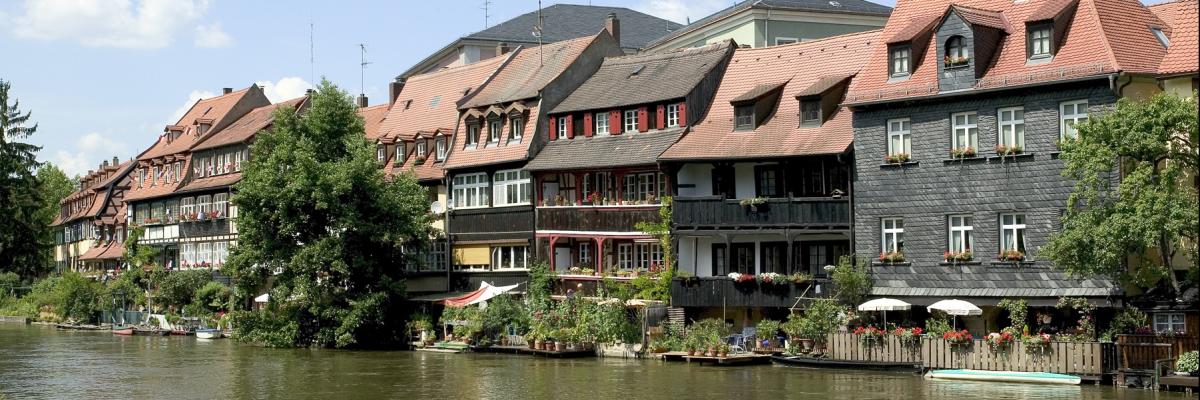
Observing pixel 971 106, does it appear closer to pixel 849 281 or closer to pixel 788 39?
pixel 849 281

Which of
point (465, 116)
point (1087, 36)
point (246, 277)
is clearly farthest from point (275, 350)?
point (1087, 36)

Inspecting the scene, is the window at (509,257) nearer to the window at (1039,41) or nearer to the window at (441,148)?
the window at (441,148)

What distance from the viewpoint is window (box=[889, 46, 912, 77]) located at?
150 feet

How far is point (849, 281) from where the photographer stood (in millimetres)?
45906

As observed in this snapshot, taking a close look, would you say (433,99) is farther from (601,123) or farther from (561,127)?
(601,123)

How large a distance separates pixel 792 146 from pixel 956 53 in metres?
6.44

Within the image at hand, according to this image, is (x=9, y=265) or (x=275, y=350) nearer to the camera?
(x=275, y=350)

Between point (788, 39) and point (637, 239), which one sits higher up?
point (788, 39)

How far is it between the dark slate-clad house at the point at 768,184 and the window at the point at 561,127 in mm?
7009

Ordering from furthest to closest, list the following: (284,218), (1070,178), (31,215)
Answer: (31,215)
(284,218)
(1070,178)

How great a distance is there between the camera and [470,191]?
2446 inches

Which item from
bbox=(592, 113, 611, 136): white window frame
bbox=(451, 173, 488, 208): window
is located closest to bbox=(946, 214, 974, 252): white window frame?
bbox=(592, 113, 611, 136): white window frame

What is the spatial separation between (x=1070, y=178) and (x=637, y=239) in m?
16.6

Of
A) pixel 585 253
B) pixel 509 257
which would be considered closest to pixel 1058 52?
pixel 585 253
